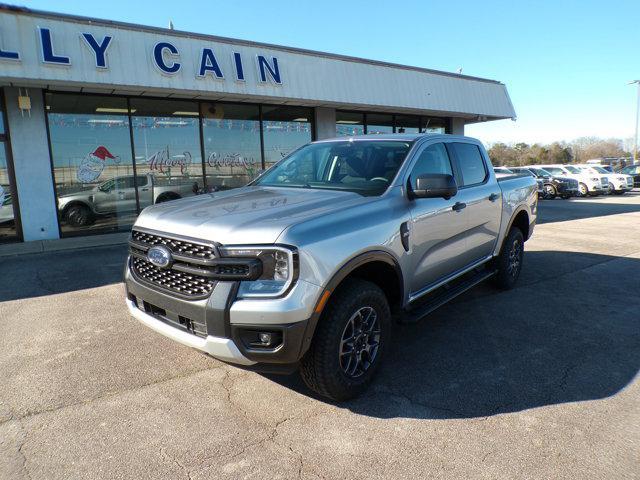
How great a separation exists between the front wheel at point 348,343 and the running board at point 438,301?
391mm

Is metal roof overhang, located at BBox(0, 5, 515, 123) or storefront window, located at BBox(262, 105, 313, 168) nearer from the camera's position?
metal roof overhang, located at BBox(0, 5, 515, 123)

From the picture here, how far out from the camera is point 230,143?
43.0 ft

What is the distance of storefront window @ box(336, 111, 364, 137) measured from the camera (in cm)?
1527

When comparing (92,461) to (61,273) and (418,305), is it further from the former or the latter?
(61,273)

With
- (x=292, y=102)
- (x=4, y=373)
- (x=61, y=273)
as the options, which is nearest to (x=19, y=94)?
(x=61, y=273)

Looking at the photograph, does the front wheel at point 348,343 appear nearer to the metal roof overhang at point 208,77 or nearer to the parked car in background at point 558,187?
the metal roof overhang at point 208,77

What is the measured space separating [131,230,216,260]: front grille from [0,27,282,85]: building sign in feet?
24.3

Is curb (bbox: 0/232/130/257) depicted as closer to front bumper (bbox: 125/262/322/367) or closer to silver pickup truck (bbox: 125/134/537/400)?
silver pickup truck (bbox: 125/134/537/400)

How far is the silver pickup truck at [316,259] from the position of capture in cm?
264

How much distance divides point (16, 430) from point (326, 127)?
509 inches

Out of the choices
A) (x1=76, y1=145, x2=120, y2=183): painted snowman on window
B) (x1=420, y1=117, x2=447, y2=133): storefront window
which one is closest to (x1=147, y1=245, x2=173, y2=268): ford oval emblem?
(x1=76, y1=145, x2=120, y2=183): painted snowman on window

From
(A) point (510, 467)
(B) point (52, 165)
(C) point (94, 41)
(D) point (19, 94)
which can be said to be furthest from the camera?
(B) point (52, 165)

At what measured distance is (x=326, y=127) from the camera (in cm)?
1466

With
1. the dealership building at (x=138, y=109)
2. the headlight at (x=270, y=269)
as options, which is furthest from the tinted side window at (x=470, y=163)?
the dealership building at (x=138, y=109)
